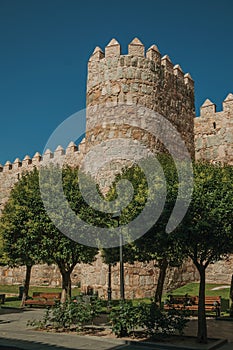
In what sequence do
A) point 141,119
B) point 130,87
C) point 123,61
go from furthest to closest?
point 123,61
point 130,87
point 141,119

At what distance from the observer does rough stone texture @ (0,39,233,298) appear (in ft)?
69.5

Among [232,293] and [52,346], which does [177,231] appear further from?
[232,293]

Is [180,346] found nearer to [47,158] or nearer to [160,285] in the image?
[160,285]

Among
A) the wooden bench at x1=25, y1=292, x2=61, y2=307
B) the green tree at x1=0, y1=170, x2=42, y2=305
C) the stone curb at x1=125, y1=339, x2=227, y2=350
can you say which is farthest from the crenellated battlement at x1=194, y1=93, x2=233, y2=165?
the stone curb at x1=125, y1=339, x2=227, y2=350

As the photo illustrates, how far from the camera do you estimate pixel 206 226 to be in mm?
11391

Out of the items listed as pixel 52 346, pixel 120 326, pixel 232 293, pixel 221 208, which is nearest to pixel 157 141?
pixel 232 293

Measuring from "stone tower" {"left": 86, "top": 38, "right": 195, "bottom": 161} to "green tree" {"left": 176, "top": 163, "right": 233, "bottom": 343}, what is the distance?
1004 centimetres

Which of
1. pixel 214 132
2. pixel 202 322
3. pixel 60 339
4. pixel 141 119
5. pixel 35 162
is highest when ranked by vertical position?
pixel 35 162

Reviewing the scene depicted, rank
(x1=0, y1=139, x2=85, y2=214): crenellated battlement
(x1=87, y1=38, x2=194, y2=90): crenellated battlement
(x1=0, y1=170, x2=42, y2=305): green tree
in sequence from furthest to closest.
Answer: (x1=0, y1=139, x2=85, y2=214): crenellated battlement < (x1=87, y1=38, x2=194, y2=90): crenellated battlement < (x1=0, y1=170, x2=42, y2=305): green tree

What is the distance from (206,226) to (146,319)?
3.34 meters

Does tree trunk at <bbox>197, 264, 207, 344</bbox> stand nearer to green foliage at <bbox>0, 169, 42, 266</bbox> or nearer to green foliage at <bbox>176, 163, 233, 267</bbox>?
green foliage at <bbox>176, 163, 233, 267</bbox>

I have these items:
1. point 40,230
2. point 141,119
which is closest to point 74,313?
point 40,230

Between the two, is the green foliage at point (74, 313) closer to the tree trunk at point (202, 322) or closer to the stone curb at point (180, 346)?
the stone curb at point (180, 346)

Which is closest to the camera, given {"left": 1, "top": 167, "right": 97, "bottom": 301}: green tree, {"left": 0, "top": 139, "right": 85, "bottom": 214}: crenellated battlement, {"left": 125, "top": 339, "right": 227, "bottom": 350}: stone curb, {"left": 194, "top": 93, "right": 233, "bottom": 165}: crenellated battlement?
{"left": 125, "top": 339, "right": 227, "bottom": 350}: stone curb
